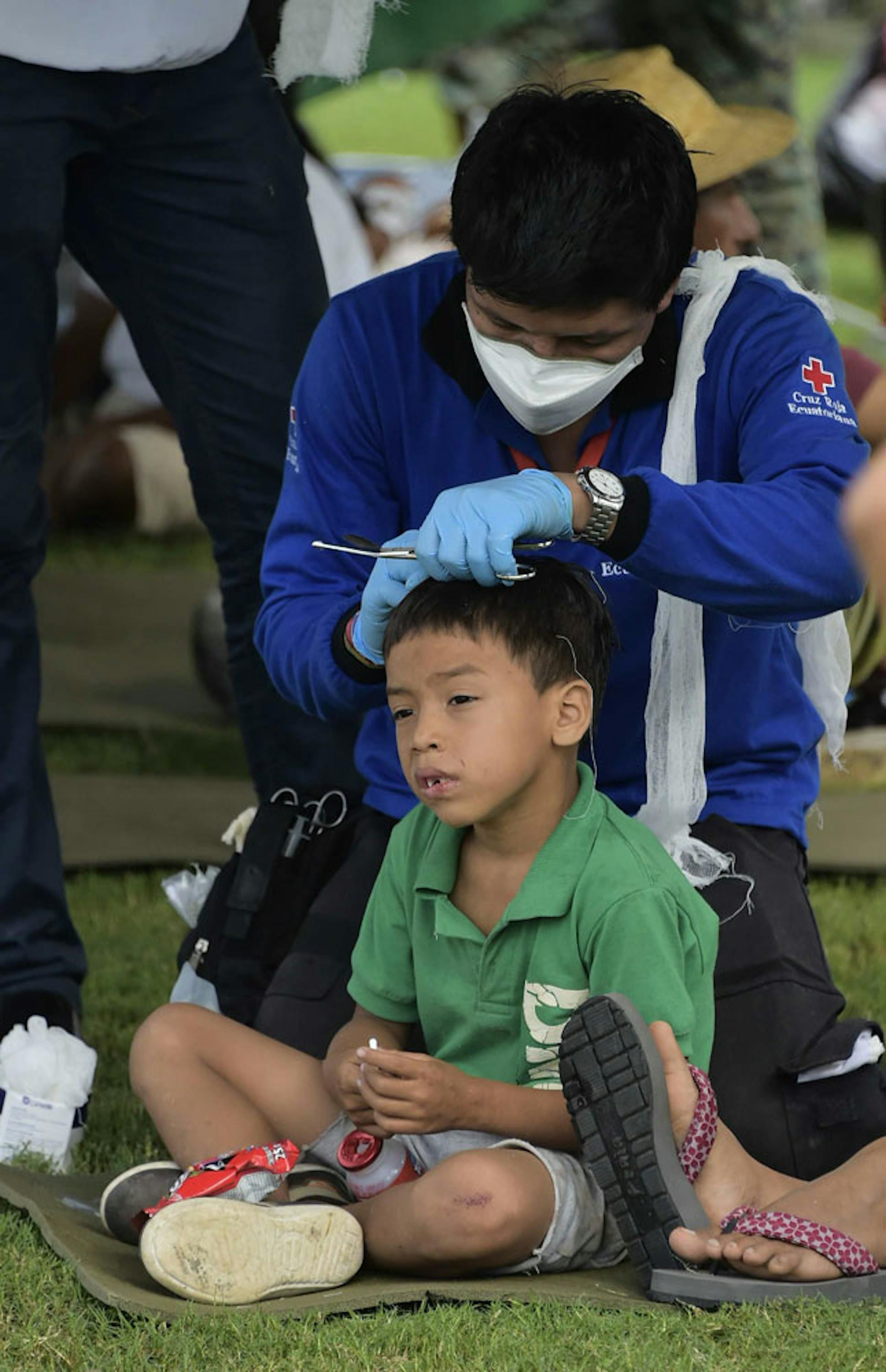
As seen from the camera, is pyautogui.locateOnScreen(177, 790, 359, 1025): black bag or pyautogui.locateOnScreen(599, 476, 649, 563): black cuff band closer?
pyautogui.locateOnScreen(599, 476, 649, 563): black cuff band

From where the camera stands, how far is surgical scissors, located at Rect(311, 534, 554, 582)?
227cm

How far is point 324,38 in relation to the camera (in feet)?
9.43

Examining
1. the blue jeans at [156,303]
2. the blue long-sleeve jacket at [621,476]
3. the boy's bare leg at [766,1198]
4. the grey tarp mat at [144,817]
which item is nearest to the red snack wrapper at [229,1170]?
the boy's bare leg at [766,1198]

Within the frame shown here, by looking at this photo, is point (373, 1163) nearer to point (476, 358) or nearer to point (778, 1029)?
point (778, 1029)

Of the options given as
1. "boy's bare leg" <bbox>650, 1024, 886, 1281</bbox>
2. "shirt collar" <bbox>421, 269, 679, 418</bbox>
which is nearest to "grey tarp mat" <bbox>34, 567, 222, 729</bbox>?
"shirt collar" <bbox>421, 269, 679, 418</bbox>

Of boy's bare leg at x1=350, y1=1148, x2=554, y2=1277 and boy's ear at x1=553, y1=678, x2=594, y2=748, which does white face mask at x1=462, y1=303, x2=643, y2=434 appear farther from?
boy's bare leg at x1=350, y1=1148, x2=554, y2=1277

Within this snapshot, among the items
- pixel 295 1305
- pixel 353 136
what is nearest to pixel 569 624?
pixel 295 1305

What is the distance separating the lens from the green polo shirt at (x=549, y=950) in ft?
7.49

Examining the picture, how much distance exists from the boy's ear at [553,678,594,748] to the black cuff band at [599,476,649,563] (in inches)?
6.5

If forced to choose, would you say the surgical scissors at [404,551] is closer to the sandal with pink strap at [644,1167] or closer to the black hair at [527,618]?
the black hair at [527,618]

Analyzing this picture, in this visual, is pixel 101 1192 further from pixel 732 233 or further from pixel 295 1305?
pixel 732 233

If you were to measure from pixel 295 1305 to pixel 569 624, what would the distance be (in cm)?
78

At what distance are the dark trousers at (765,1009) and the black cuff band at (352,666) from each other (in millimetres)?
386

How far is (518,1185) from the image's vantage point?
2.19 metres
